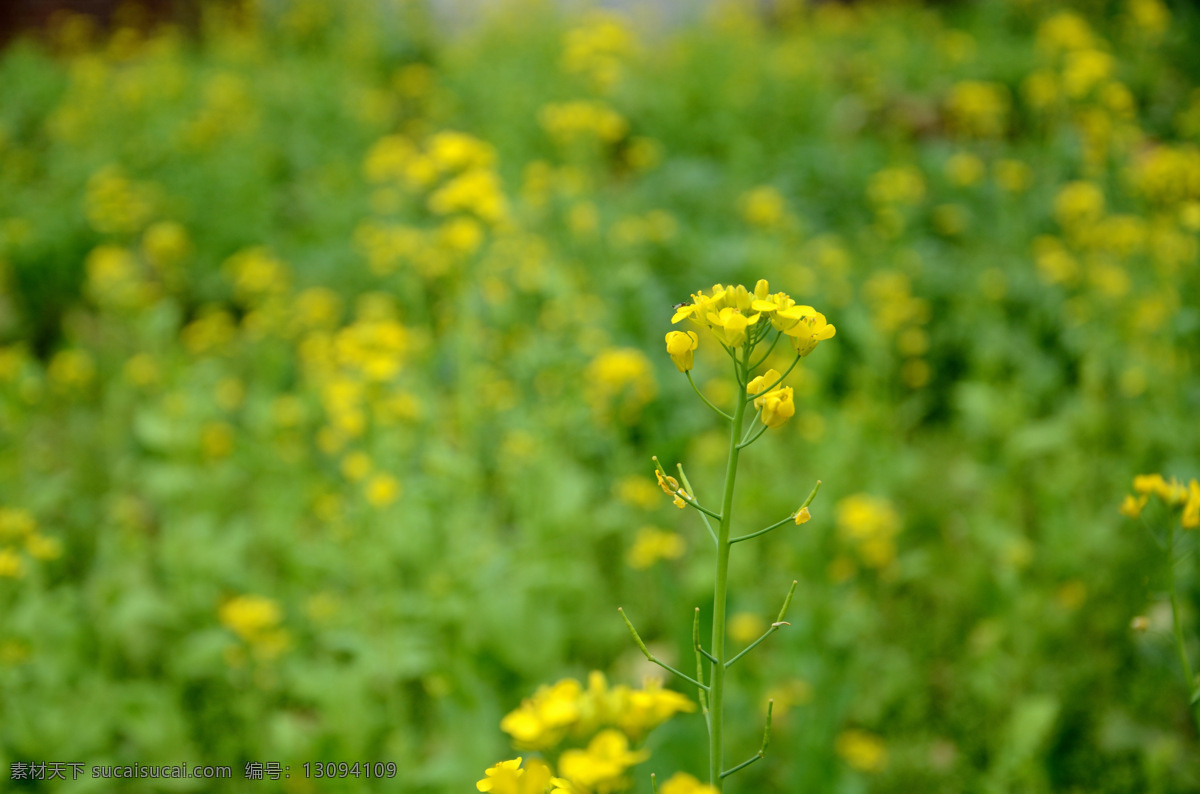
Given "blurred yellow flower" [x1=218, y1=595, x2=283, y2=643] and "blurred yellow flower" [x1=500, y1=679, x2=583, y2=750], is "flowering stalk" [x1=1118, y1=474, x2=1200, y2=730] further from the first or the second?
"blurred yellow flower" [x1=218, y1=595, x2=283, y2=643]

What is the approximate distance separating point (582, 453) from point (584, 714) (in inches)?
78.4

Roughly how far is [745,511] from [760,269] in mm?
1567

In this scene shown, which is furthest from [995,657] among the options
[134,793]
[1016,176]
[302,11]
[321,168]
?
[302,11]

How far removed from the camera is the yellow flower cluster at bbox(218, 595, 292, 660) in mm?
1914

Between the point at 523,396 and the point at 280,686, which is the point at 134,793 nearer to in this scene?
the point at 280,686

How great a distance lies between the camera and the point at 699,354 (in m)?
3.33

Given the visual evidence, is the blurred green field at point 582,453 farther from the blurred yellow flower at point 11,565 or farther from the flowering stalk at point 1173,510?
the flowering stalk at point 1173,510

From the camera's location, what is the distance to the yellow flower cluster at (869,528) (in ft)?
7.32

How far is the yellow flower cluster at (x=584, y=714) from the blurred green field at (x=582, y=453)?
32.8 inches

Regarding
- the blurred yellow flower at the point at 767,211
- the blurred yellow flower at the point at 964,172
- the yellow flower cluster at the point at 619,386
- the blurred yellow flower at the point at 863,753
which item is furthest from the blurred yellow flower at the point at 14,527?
the blurred yellow flower at the point at 964,172

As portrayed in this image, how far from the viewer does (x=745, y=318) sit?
82 cm

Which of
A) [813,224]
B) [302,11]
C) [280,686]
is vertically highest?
[302,11]

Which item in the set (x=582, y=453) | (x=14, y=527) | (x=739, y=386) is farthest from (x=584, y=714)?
(x=582, y=453)

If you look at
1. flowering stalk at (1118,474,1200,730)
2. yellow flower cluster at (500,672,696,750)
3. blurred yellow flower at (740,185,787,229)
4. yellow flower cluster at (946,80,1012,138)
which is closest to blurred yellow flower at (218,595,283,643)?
yellow flower cluster at (500,672,696,750)
